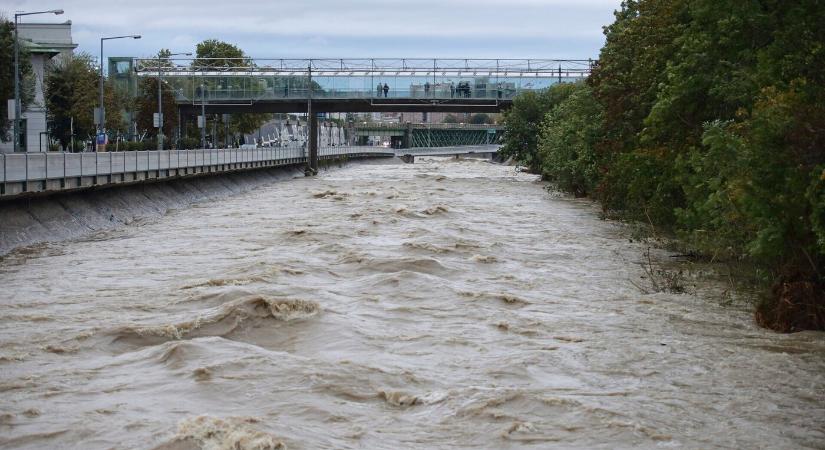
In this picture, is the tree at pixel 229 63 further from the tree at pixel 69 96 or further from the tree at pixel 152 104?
the tree at pixel 69 96

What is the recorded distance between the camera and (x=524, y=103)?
298ft

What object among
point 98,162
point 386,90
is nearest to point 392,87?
point 386,90

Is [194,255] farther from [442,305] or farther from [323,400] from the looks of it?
[323,400]

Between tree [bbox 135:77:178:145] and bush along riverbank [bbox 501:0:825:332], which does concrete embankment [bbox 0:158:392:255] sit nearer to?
bush along riverbank [bbox 501:0:825:332]

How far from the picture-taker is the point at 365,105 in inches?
3812

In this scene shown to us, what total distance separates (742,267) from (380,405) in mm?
12523

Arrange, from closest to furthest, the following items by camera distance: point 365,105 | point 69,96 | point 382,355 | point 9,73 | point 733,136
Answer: point 382,355
point 733,136
point 9,73
point 69,96
point 365,105

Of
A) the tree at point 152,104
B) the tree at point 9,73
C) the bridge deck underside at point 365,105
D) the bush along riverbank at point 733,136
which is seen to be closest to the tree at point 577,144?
the bush along riverbank at point 733,136

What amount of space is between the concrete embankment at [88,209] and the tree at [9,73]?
14.6 m

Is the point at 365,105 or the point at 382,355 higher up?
the point at 365,105

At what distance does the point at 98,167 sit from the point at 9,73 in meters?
33.4

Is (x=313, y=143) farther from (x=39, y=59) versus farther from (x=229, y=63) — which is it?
(x=229, y=63)

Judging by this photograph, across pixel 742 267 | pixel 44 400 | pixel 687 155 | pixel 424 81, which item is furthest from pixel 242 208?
pixel 424 81

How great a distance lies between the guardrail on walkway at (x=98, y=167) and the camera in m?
33.0
